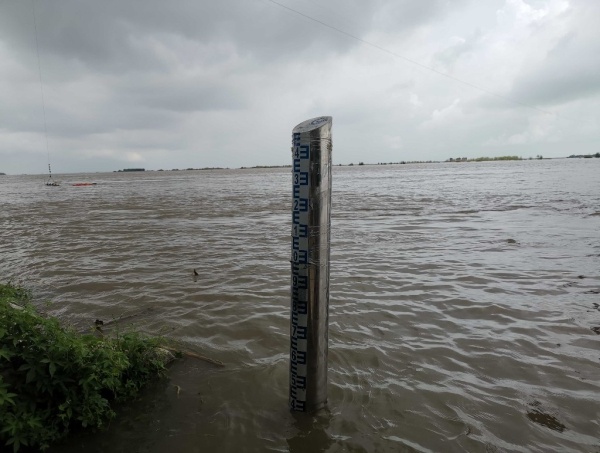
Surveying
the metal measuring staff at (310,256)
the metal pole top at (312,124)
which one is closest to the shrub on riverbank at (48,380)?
the metal measuring staff at (310,256)

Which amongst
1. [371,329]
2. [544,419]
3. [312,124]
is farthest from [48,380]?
[544,419]

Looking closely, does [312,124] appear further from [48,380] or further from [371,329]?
[371,329]

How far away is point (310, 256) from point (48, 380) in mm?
2236

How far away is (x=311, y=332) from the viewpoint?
3133 millimetres

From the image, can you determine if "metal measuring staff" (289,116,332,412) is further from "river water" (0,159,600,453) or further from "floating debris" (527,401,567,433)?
"floating debris" (527,401,567,433)

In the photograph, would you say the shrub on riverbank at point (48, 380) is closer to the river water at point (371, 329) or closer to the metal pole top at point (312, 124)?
the river water at point (371, 329)

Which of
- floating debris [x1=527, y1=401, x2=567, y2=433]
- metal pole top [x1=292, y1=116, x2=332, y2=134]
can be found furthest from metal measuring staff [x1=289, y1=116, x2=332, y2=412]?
floating debris [x1=527, y1=401, x2=567, y2=433]

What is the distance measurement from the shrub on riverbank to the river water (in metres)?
0.26

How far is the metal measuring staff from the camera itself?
297 cm

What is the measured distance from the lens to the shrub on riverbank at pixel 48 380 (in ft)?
8.63

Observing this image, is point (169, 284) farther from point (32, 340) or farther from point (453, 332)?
point (453, 332)

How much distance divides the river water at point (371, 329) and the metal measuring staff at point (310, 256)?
1.30 feet

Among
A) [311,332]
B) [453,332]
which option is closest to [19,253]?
[311,332]

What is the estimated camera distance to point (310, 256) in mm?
3021
